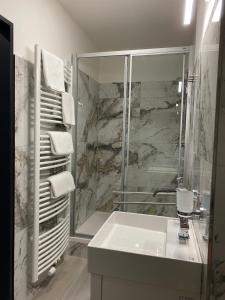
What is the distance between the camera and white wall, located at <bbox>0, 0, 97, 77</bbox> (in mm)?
1713

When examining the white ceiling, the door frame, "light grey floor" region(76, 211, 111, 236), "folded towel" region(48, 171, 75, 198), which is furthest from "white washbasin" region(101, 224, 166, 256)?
the white ceiling

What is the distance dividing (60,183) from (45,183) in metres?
0.19

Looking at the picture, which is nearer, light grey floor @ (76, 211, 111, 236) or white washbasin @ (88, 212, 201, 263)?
white washbasin @ (88, 212, 201, 263)

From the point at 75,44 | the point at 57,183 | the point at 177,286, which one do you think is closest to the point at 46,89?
the point at 57,183

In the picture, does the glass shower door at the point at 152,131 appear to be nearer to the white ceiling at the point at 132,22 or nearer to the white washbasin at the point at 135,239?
the white ceiling at the point at 132,22

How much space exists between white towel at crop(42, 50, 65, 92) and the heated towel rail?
0.05 meters

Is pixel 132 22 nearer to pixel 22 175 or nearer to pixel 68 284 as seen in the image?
pixel 22 175

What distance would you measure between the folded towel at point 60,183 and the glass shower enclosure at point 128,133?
2.16 feet

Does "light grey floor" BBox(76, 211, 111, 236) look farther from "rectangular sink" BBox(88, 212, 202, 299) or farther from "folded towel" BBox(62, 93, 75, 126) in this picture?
"rectangular sink" BBox(88, 212, 202, 299)

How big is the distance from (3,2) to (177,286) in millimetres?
1918

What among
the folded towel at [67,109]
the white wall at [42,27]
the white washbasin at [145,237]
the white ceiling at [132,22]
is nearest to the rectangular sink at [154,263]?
the white washbasin at [145,237]

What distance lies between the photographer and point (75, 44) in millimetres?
2777

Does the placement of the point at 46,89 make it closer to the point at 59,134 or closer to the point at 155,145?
the point at 59,134

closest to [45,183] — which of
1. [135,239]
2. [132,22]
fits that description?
[135,239]
